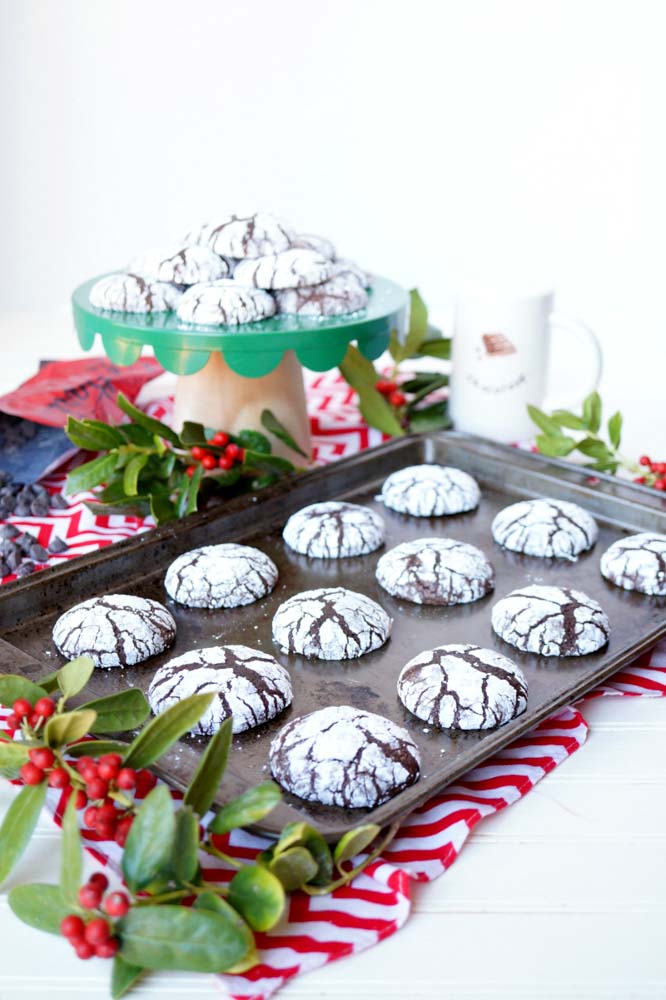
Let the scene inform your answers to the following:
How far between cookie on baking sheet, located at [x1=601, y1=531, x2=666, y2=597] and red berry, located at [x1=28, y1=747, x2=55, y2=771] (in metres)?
0.77

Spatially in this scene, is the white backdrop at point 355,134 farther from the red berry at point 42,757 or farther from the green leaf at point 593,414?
the red berry at point 42,757

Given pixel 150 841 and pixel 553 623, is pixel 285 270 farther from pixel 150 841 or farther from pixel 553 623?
pixel 150 841

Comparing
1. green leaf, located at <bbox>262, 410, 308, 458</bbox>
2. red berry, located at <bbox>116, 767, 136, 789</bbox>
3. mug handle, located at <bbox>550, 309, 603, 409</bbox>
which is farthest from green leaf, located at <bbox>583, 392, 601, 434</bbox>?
red berry, located at <bbox>116, 767, 136, 789</bbox>

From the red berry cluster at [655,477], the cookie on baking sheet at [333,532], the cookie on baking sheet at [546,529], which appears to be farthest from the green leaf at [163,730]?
the red berry cluster at [655,477]

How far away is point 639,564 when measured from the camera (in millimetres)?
1375

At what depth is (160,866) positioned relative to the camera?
79cm

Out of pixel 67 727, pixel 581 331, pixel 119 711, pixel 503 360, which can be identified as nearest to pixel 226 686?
pixel 119 711

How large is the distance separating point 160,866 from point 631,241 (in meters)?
3.37

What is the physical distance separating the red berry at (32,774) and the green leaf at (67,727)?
0.07 feet

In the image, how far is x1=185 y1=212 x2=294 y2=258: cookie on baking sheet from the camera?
63.9 inches

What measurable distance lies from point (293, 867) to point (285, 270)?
3.12 ft

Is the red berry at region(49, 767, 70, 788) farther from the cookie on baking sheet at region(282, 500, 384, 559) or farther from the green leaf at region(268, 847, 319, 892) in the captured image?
the cookie on baking sheet at region(282, 500, 384, 559)

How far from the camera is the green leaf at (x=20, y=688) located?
978 mm

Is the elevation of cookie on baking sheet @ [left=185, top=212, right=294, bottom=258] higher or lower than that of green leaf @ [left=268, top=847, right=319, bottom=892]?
higher
